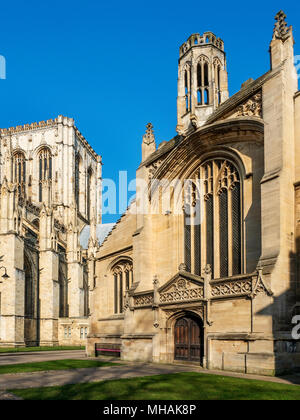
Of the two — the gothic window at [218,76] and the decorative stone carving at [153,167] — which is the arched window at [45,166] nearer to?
the decorative stone carving at [153,167]

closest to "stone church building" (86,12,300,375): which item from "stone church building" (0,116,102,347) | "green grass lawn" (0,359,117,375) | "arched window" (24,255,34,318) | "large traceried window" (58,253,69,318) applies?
"green grass lawn" (0,359,117,375)

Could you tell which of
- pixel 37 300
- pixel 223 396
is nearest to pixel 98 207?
pixel 37 300

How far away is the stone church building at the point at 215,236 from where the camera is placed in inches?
605

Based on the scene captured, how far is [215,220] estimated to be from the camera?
20219 millimetres

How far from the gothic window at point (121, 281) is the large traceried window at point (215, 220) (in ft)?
15.0

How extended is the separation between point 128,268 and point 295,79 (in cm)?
1314

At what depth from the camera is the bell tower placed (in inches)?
919

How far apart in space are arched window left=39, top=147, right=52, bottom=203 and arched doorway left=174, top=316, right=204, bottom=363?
63.4m

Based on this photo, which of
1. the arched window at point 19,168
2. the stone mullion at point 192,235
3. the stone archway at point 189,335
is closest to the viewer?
the stone archway at point 189,335

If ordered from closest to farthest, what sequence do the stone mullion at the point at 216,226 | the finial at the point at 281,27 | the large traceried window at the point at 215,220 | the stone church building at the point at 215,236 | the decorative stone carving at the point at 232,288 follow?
the stone church building at the point at 215,236 < the decorative stone carving at the point at 232,288 < the finial at the point at 281,27 < the large traceried window at the point at 215,220 < the stone mullion at the point at 216,226

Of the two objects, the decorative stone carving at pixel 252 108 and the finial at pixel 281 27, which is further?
the decorative stone carving at pixel 252 108

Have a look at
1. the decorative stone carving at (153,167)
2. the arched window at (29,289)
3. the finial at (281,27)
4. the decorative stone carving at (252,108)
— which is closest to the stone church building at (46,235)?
the arched window at (29,289)

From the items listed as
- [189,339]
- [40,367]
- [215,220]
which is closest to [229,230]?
[215,220]

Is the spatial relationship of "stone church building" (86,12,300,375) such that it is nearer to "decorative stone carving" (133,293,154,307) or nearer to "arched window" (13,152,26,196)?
"decorative stone carving" (133,293,154,307)
